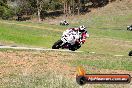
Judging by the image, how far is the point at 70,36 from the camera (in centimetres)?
3077

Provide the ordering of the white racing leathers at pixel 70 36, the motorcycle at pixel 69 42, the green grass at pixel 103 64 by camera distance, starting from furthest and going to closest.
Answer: the motorcycle at pixel 69 42 → the white racing leathers at pixel 70 36 → the green grass at pixel 103 64

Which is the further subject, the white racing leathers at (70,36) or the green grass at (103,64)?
the white racing leathers at (70,36)

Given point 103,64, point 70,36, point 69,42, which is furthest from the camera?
point 69,42

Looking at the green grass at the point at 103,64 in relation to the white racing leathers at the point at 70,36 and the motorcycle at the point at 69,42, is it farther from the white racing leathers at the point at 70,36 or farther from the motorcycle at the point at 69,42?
the motorcycle at the point at 69,42

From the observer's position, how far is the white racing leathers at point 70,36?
30312 millimetres

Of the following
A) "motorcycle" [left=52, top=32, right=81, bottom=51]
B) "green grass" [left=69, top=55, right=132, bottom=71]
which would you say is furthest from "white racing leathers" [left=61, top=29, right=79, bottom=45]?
"green grass" [left=69, top=55, right=132, bottom=71]

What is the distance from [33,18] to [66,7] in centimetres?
1198

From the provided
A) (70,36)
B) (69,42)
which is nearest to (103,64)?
(70,36)

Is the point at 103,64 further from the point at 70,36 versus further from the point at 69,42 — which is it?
the point at 69,42

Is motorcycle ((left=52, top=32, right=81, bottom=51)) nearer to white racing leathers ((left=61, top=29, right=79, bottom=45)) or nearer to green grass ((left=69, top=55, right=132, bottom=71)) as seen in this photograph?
white racing leathers ((left=61, top=29, right=79, bottom=45))

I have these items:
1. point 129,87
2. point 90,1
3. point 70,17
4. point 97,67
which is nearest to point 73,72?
point 97,67

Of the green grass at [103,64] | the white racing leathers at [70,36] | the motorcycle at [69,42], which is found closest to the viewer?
the green grass at [103,64]

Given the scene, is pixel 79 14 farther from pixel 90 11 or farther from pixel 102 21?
pixel 102 21

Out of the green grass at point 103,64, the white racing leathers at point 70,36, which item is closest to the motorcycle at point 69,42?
the white racing leathers at point 70,36
